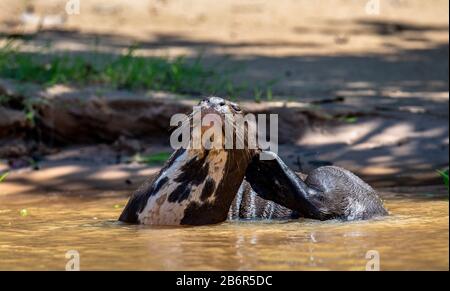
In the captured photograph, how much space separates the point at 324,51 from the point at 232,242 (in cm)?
664

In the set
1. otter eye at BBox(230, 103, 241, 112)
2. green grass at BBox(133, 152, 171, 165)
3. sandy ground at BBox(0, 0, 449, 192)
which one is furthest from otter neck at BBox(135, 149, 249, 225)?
green grass at BBox(133, 152, 171, 165)

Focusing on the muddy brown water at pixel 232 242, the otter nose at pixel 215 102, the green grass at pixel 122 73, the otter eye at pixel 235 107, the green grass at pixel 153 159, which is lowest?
the green grass at pixel 153 159

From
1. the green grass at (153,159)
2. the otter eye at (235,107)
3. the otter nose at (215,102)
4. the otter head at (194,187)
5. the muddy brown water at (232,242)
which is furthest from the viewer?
the green grass at (153,159)

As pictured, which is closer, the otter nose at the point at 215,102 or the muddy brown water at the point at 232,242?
the muddy brown water at the point at 232,242

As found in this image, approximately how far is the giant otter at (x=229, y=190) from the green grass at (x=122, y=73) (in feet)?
9.26

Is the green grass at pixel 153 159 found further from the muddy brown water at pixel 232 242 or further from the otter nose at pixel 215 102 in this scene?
the otter nose at pixel 215 102

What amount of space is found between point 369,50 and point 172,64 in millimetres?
2787

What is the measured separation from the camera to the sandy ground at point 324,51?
861cm

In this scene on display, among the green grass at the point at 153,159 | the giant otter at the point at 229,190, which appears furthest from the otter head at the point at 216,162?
the green grass at the point at 153,159

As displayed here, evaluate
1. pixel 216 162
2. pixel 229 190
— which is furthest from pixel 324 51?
pixel 216 162

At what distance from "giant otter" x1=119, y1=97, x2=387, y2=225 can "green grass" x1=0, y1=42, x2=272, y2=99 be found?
2822 mm

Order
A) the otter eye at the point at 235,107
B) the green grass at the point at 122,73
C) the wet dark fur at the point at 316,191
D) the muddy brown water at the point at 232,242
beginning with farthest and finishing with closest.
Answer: the green grass at the point at 122,73 → the wet dark fur at the point at 316,191 → the otter eye at the point at 235,107 → the muddy brown water at the point at 232,242

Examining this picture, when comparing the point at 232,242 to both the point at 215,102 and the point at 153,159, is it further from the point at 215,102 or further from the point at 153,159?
the point at 153,159

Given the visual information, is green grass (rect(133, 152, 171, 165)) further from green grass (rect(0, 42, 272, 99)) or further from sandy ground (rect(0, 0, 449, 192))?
green grass (rect(0, 42, 272, 99))
